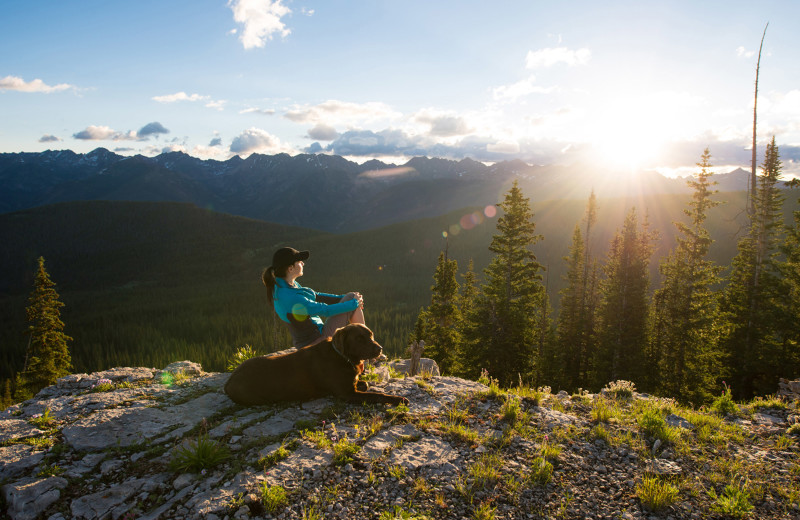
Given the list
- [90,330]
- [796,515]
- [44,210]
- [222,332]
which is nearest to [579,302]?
[796,515]

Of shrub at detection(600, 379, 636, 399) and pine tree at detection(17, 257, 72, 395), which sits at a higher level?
shrub at detection(600, 379, 636, 399)

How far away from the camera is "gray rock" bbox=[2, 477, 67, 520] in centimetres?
347

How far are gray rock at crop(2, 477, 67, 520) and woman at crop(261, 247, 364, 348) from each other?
3255 mm

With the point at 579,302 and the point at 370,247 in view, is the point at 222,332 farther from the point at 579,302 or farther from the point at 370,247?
the point at 370,247

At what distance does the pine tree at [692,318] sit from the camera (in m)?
22.2

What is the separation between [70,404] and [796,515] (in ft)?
30.4

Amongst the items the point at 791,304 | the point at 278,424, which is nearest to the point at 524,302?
the point at 791,304

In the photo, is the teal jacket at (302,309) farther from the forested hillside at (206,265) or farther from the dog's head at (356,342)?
the forested hillside at (206,265)

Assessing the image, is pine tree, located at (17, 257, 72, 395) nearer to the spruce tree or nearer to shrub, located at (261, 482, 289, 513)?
shrub, located at (261, 482, 289, 513)

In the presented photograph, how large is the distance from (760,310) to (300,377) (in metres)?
28.9

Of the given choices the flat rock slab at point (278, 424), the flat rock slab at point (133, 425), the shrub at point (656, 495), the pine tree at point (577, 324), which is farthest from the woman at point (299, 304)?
the pine tree at point (577, 324)

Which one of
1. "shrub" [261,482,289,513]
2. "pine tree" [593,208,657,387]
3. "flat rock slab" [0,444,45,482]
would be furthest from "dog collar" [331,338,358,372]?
"pine tree" [593,208,657,387]

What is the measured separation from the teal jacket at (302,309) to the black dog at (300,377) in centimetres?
65

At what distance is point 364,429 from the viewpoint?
4.84 meters
